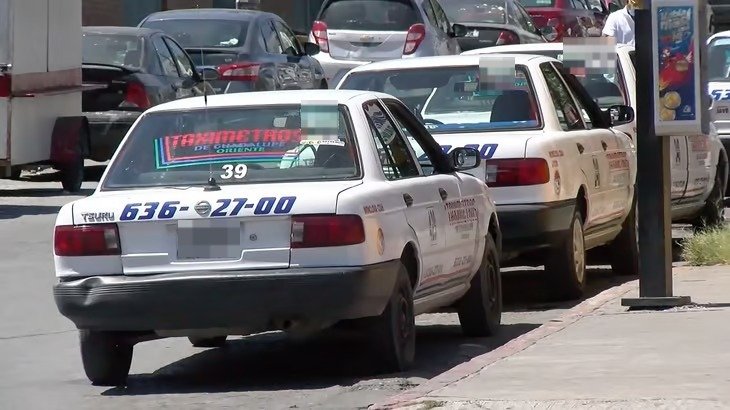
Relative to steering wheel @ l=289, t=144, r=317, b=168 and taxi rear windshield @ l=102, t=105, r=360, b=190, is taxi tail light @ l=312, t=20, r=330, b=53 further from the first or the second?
steering wheel @ l=289, t=144, r=317, b=168

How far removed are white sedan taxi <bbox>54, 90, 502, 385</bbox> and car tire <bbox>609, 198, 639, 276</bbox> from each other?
13.7ft

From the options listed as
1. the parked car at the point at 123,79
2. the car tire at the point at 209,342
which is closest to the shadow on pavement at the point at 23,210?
the parked car at the point at 123,79

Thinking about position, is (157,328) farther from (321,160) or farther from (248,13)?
(248,13)

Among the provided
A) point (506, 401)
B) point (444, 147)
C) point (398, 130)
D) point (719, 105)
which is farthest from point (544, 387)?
point (719, 105)

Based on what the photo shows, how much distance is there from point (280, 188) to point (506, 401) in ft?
→ 5.76

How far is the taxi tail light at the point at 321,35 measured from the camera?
77.5ft

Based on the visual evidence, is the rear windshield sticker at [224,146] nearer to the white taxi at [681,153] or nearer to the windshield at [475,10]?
the white taxi at [681,153]

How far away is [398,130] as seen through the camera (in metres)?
9.45

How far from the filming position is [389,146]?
9.22m

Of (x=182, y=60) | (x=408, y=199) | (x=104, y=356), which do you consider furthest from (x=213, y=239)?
(x=182, y=60)

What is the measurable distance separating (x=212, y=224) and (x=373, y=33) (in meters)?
15.4

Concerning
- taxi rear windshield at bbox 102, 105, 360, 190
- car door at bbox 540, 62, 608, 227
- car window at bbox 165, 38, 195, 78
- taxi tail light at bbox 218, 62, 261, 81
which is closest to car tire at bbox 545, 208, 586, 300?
car door at bbox 540, 62, 608, 227

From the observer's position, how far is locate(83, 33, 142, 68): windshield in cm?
2016

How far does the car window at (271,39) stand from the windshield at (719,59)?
19.0ft
